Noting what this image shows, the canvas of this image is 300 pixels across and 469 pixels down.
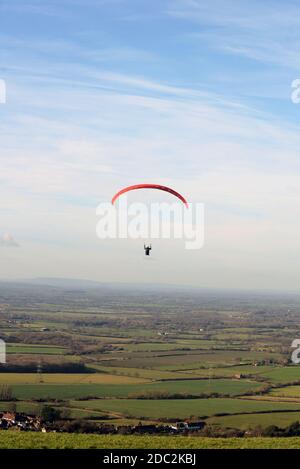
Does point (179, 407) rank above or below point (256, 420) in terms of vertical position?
below

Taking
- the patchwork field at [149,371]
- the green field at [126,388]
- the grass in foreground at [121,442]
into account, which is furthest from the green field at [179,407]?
the grass in foreground at [121,442]

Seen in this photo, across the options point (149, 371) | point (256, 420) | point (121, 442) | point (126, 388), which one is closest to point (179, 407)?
point (256, 420)

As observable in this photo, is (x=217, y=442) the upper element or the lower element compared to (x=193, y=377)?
upper

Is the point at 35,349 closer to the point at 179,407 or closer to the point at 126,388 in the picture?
the point at 126,388

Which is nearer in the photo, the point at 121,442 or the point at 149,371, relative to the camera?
the point at 121,442

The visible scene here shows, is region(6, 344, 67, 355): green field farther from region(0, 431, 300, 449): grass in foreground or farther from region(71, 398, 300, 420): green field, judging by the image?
region(0, 431, 300, 449): grass in foreground
